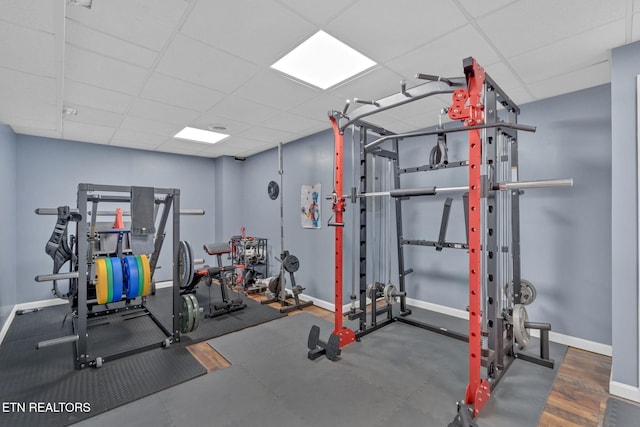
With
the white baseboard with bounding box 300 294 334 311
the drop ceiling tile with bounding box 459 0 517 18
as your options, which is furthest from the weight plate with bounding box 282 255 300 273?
the drop ceiling tile with bounding box 459 0 517 18

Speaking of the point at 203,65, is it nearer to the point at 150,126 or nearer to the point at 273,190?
the point at 150,126

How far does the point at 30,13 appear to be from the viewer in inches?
68.1

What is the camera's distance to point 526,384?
7.85 feet

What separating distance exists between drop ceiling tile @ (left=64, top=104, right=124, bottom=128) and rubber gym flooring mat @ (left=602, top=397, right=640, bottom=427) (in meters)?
5.43

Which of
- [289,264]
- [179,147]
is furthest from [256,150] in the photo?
[289,264]

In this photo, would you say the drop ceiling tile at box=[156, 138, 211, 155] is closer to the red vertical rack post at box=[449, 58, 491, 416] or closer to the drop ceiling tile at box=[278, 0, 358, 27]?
the drop ceiling tile at box=[278, 0, 358, 27]

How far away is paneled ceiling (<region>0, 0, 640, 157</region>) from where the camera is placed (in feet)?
5.87

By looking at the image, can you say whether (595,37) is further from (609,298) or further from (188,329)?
(188,329)

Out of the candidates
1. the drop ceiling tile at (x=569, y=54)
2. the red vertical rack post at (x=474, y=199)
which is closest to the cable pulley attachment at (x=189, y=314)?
the red vertical rack post at (x=474, y=199)

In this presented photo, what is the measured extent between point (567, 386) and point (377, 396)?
5.17 feet

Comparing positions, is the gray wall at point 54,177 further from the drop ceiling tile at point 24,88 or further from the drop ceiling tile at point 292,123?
the drop ceiling tile at point 292,123

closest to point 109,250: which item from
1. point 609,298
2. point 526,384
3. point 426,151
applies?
point 426,151

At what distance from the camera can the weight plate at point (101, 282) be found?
9.70 feet

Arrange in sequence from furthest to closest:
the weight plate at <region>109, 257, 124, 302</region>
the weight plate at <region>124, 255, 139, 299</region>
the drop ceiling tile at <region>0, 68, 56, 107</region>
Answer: the weight plate at <region>124, 255, 139, 299</region>
the weight plate at <region>109, 257, 124, 302</region>
the drop ceiling tile at <region>0, 68, 56, 107</region>
